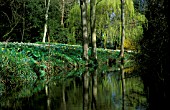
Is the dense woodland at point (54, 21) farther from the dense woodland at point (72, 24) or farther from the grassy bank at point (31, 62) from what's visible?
the grassy bank at point (31, 62)

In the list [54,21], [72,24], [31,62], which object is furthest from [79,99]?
[54,21]

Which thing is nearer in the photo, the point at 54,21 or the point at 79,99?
the point at 79,99

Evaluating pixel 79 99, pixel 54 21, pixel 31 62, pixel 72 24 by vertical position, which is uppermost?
pixel 54 21

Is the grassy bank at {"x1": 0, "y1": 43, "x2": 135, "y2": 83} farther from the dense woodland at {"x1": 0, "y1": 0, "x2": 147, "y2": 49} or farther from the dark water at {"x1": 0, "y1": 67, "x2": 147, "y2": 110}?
the dense woodland at {"x1": 0, "y1": 0, "x2": 147, "y2": 49}

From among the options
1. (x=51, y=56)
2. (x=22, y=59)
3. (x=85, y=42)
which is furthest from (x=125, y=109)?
(x=85, y=42)

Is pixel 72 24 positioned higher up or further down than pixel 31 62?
higher up

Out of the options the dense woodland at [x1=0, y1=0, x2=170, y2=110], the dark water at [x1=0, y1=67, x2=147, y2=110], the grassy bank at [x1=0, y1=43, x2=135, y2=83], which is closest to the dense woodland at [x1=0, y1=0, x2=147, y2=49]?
the dense woodland at [x1=0, y1=0, x2=170, y2=110]

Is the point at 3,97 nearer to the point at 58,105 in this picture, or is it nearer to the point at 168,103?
the point at 58,105

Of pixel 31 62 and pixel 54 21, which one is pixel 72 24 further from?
pixel 31 62

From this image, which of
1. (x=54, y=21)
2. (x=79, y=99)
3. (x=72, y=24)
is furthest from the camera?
(x=54, y=21)

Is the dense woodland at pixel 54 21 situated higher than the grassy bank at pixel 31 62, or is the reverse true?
the dense woodland at pixel 54 21

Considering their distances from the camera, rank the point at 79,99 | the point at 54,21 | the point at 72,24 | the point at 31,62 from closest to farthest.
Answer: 1. the point at 79,99
2. the point at 31,62
3. the point at 72,24
4. the point at 54,21

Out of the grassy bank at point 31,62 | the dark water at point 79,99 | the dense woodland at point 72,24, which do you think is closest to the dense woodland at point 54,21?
the dense woodland at point 72,24

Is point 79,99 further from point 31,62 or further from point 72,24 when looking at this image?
point 72,24
